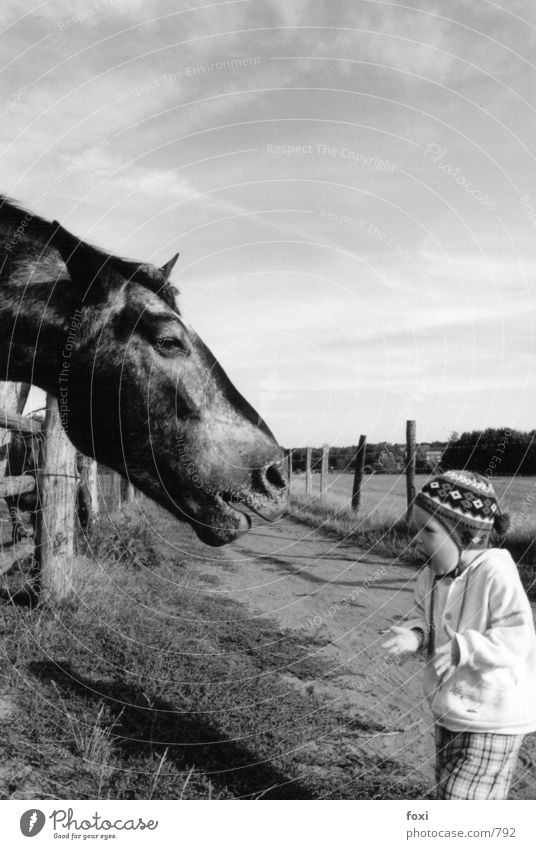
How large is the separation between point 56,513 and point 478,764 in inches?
154

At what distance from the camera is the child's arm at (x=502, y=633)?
2.14 meters

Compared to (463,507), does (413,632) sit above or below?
below

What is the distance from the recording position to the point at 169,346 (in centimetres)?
246

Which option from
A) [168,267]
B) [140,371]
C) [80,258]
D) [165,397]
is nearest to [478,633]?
[165,397]

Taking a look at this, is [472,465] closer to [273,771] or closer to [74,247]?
[273,771]

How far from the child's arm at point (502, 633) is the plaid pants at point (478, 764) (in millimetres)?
327

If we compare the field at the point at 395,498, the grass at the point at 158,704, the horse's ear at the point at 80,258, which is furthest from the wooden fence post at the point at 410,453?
the horse's ear at the point at 80,258

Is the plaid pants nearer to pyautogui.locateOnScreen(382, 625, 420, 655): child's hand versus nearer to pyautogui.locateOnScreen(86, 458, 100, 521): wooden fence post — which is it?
pyautogui.locateOnScreen(382, 625, 420, 655): child's hand

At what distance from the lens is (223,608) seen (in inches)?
243

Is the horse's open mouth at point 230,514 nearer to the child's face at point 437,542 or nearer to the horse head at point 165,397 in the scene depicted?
the horse head at point 165,397

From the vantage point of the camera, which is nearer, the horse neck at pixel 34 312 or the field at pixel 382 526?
the horse neck at pixel 34 312

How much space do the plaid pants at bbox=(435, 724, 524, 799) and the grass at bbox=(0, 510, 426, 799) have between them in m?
0.93

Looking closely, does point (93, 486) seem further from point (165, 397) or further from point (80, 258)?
point (80, 258)

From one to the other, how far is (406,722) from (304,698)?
2.24 feet
